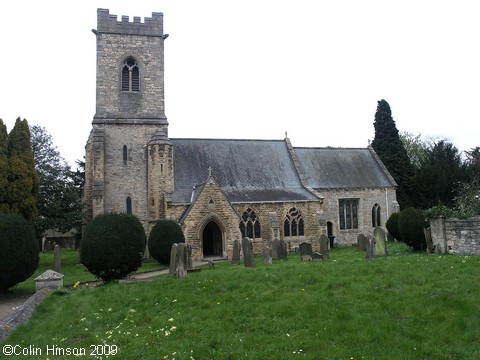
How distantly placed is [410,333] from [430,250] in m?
12.8

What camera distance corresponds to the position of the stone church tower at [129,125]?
28.4 m

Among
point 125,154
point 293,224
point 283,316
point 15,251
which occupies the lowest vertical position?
point 283,316

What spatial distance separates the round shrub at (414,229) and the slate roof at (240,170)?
29.8ft

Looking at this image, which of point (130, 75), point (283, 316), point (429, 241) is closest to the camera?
point (283, 316)

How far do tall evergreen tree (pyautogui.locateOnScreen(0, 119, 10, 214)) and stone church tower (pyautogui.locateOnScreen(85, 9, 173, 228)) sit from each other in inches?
242

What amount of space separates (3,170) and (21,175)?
836mm

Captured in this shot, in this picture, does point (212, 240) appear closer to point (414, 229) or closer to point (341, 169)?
point (341, 169)

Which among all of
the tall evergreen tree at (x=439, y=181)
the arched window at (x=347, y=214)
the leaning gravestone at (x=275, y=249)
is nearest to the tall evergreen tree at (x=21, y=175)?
the leaning gravestone at (x=275, y=249)

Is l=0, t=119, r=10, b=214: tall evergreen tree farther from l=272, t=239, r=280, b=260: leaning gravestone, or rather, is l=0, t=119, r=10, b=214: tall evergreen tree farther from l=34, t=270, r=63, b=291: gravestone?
l=272, t=239, r=280, b=260: leaning gravestone

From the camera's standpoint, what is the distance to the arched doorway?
1119 inches

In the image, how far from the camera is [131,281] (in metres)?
14.4

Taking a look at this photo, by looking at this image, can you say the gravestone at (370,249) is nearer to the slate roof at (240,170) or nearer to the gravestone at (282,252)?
the gravestone at (282,252)

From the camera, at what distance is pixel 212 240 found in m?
29.8

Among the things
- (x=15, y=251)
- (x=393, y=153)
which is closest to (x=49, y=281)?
(x=15, y=251)
